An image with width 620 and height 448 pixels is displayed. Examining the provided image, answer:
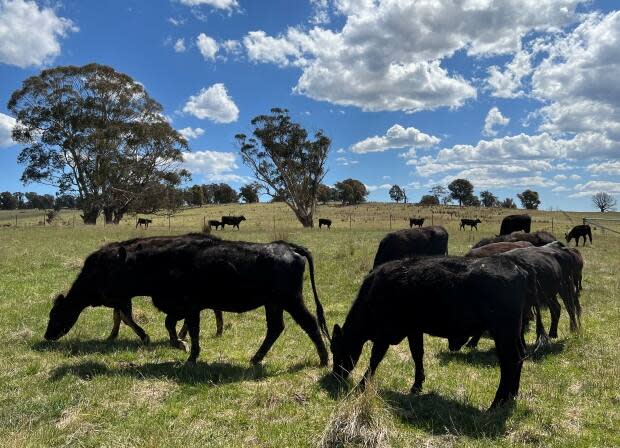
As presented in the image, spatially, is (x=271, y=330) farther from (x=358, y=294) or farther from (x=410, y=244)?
(x=410, y=244)

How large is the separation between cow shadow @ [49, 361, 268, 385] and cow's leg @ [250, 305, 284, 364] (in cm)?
27

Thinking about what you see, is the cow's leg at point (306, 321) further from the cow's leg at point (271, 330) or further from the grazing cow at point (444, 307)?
the grazing cow at point (444, 307)

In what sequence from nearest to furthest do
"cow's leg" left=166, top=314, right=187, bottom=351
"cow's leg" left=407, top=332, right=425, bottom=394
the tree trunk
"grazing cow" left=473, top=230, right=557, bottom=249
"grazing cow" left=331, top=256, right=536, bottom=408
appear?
"grazing cow" left=331, top=256, right=536, bottom=408
"cow's leg" left=407, top=332, right=425, bottom=394
"cow's leg" left=166, top=314, right=187, bottom=351
"grazing cow" left=473, top=230, right=557, bottom=249
the tree trunk

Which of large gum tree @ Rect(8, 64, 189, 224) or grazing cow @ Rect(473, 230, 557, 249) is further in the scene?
large gum tree @ Rect(8, 64, 189, 224)

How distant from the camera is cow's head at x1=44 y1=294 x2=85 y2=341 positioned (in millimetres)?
8250

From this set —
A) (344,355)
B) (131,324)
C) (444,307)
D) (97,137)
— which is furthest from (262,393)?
(97,137)

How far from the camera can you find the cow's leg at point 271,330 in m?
7.30

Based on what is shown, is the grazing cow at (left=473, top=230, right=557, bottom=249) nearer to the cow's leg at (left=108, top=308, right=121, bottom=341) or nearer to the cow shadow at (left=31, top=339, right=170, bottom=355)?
the cow shadow at (left=31, top=339, right=170, bottom=355)

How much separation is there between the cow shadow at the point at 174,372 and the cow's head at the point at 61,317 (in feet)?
5.35

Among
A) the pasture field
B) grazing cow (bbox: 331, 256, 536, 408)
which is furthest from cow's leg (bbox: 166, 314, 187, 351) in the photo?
grazing cow (bbox: 331, 256, 536, 408)

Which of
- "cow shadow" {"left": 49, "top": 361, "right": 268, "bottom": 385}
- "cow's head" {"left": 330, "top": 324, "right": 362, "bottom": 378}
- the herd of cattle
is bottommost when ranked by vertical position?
"cow shadow" {"left": 49, "top": 361, "right": 268, "bottom": 385}

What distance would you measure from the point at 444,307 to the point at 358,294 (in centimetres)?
133

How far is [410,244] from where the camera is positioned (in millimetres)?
13867

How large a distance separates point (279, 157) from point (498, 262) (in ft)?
150
